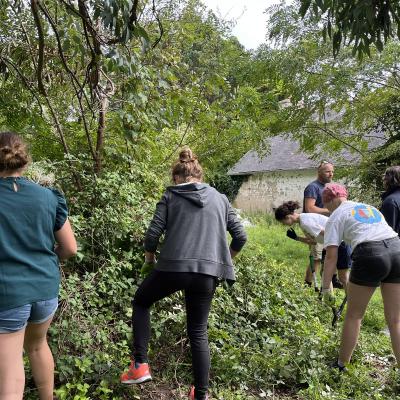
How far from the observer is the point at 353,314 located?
12.0 feet

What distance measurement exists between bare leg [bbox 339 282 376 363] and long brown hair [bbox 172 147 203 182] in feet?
5.35

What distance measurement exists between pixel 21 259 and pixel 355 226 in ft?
8.53

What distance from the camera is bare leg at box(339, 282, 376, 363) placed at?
11.8 ft

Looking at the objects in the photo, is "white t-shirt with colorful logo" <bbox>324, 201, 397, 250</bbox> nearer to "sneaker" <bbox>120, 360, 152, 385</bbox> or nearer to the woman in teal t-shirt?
"sneaker" <bbox>120, 360, 152, 385</bbox>

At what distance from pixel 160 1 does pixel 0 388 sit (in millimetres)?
7092

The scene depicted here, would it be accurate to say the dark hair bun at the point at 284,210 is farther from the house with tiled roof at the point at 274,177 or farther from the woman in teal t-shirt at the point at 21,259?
the house with tiled roof at the point at 274,177

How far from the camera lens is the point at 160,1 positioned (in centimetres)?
773

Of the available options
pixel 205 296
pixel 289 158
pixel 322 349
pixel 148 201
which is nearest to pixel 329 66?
pixel 148 201

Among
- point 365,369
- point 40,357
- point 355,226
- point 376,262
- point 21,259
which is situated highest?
point 355,226

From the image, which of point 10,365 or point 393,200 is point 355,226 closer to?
point 393,200

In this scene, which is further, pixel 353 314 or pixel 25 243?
pixel 353 314

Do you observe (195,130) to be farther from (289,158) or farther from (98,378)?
(289,158)

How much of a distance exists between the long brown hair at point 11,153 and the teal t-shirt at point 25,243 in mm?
80

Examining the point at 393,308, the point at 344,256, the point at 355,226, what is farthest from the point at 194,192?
the point at 344,256
